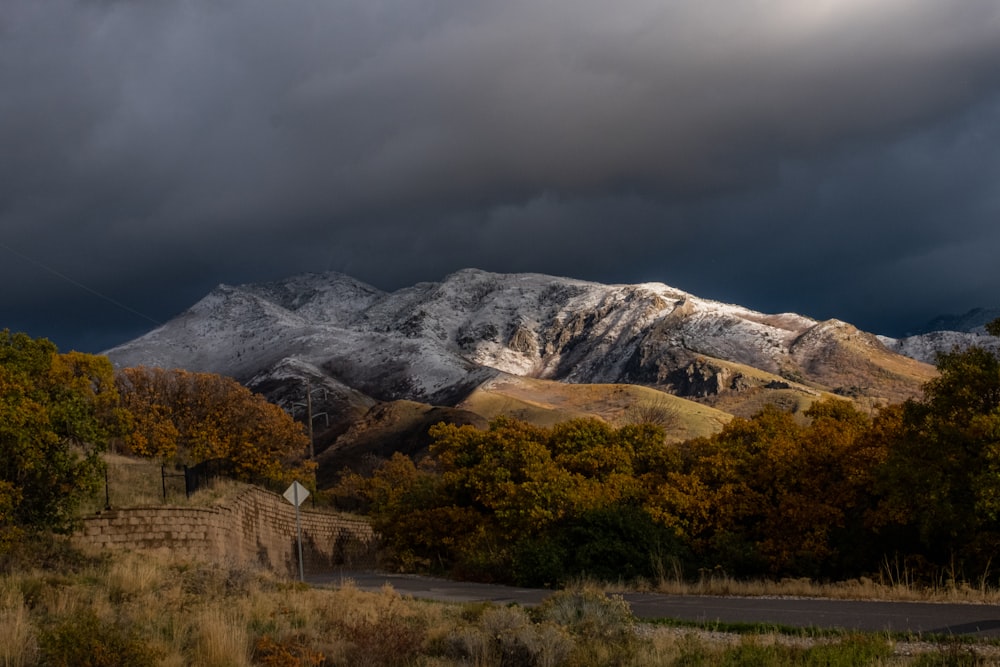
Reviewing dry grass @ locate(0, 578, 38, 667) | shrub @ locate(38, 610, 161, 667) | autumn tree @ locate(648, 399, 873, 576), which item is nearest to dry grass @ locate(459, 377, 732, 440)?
autumn tree @ locate(648, 399, 873, 576)

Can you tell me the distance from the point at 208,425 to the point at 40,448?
27.7 m

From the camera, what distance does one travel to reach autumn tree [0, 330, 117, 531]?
18.3 m

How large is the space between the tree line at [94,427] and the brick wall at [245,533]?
79.5 inches

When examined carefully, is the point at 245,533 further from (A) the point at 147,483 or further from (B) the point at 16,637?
(B) the point at 16,637

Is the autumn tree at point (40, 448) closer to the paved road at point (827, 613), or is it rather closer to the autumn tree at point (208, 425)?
the paved road at point (827, 613)

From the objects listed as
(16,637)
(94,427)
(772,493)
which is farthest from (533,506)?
(16,637)

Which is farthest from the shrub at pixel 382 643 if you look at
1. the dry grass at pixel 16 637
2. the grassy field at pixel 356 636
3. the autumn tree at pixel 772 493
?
the autumn tree at pixel 772 493

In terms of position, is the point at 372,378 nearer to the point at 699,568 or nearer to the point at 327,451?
the point at 327,451

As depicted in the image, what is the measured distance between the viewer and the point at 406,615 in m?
15.1

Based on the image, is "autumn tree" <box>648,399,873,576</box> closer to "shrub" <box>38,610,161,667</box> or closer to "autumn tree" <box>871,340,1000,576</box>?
"autumn tree" <box>871,340,1000,576</box>

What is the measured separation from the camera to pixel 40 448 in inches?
742

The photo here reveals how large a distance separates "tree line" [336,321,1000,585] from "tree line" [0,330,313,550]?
1238cm

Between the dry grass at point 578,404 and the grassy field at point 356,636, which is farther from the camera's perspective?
the dry grass at point 578,404

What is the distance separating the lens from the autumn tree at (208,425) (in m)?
44.5
